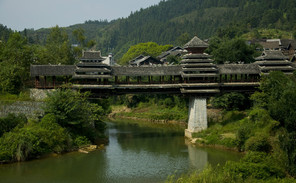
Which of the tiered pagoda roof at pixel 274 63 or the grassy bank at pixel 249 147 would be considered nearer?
the grassy bank at pixel 249 147

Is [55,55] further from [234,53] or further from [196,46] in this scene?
[234,53]

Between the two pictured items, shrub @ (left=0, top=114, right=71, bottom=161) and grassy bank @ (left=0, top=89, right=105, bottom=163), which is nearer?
shrub @ (left=0, top=114, right=71, bottom=161)

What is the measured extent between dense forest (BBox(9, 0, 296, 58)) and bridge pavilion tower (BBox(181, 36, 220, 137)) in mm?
51885

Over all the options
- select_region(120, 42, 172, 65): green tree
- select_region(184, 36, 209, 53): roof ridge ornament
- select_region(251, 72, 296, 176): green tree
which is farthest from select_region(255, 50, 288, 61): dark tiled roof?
select_region(120, 42, 172, 65): green tree

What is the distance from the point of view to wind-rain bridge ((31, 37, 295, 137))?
35812 millimetres

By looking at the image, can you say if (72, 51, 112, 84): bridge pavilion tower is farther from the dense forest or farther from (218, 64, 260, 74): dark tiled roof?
the dense forest

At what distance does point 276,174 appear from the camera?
2172cm

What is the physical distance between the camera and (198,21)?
150 metres

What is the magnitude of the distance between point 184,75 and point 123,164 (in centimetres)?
1282

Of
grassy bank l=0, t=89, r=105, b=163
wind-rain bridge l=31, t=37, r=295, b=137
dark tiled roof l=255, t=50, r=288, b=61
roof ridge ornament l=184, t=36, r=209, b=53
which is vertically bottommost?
grassy bank l=0, t=89, r=105, b=163

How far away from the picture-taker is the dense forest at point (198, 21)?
107 meters

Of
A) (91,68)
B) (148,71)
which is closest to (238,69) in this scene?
(148,71)

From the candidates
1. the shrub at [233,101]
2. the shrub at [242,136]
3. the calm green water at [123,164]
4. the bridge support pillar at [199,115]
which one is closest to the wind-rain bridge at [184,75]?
the bridge support pillar at [199,115]

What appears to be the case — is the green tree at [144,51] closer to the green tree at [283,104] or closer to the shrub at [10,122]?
the green tree at [283,104]
